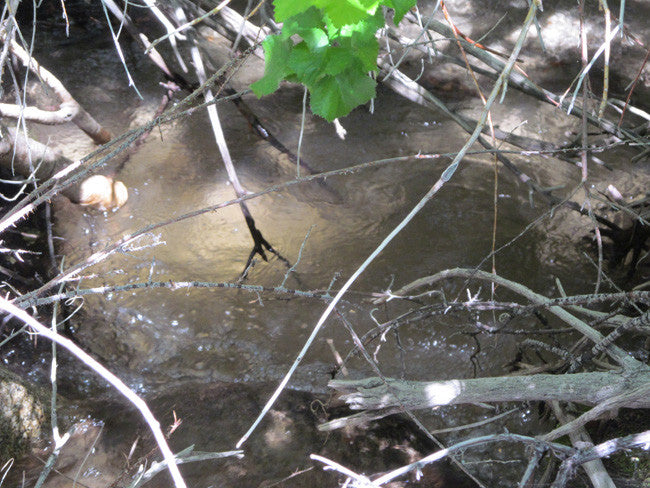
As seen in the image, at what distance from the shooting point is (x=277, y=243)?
10.8ft

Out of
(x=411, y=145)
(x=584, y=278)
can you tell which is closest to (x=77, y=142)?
(x=411, y=145)

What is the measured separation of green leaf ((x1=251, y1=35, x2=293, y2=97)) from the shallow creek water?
99 centimetres

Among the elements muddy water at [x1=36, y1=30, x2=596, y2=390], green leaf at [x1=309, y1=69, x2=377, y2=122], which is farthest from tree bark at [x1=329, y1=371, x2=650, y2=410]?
green leaf at [x1=309, y1=69, x2=377, y2=122]

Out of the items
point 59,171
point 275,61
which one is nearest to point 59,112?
point 59,171

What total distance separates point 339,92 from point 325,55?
12cm

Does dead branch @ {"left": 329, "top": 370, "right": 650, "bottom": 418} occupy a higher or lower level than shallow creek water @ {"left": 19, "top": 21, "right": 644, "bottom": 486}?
higher

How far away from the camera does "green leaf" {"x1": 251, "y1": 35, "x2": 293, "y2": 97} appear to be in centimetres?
177

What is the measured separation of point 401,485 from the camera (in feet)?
6.98

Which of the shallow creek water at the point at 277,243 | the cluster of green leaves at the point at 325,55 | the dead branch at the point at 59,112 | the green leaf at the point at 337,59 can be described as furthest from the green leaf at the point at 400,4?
the dead branch at the point at 59,112

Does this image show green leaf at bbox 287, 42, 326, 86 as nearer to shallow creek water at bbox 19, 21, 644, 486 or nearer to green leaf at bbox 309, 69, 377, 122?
green leaf at bbox 309, 69, 377, 122

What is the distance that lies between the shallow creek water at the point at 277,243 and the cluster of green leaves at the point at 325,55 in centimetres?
93

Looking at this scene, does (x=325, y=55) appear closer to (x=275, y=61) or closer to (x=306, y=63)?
(x=306, y=63)

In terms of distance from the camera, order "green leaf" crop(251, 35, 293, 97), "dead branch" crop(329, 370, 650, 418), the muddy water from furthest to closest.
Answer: the muddy water → "green leaf" crop(251, 35, 293, 97) → "dead branch" crop(329, 370, 650, 418)

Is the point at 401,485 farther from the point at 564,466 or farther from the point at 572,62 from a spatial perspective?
the point at 572,62
